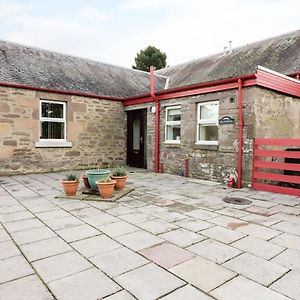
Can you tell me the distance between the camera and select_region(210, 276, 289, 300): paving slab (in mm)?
2121

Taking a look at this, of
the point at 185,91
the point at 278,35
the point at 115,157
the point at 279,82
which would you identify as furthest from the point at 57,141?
the point at 278,35

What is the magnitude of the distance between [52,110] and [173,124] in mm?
4771

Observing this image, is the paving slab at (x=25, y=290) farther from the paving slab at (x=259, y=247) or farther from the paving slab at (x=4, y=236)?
the paving slab at (x=259, y=247)

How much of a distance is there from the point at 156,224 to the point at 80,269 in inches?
63.9

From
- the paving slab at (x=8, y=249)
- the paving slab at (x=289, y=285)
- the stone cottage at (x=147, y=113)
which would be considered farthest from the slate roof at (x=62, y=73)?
the paving slab at (x=289, y=285)

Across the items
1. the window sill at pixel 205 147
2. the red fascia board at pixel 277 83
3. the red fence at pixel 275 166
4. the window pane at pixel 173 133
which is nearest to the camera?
the red fence at pixel 275 166

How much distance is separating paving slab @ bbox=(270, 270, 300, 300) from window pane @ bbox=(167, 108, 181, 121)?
24.0 feet

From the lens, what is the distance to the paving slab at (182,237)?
3305 mm

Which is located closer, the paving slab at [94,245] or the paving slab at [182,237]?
the paving slab at [94,245]

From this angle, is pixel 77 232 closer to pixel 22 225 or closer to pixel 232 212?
pixel 22 225

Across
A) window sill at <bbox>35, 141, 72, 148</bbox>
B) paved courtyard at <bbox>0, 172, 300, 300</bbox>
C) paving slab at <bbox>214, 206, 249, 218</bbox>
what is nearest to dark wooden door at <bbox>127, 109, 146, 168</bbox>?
window sill at <bbox>35, 141, 72, 148</bbox>

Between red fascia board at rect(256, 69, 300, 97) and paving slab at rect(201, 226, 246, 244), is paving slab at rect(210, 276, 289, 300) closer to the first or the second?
paving slab at rect(201, 226, 246, 244)

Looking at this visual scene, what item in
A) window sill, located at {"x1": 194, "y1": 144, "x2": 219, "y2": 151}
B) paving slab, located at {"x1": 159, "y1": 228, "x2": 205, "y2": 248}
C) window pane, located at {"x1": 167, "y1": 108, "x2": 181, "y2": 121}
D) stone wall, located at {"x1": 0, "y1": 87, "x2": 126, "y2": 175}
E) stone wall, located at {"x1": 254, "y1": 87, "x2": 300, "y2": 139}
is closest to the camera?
→ paving slab, located at {"x1": 159, "y1": 228, "x2": 205, "y2": 248}

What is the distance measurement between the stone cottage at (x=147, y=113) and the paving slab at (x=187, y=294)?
5358 mm
